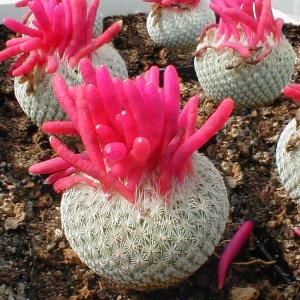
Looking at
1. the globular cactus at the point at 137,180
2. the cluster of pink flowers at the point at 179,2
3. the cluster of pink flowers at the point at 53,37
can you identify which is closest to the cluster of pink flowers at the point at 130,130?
the globular cactus at the point at 137,180

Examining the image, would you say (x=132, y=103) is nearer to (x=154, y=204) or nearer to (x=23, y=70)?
(x=154, y=204)

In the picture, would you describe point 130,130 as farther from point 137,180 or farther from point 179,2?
point 179,2

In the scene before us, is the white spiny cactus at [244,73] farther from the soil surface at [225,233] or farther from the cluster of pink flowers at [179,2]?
the cluster of pink flowers at [179,2]

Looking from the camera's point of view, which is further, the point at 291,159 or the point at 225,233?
the point at 225,233

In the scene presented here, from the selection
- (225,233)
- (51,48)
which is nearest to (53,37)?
(51,48)

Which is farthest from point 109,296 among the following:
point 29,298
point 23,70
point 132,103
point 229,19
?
point 229,19

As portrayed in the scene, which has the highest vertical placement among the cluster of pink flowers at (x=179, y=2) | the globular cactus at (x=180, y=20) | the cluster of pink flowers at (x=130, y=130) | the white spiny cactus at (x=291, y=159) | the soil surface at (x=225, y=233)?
the cluster of pink flowers at (x=130, y=130)

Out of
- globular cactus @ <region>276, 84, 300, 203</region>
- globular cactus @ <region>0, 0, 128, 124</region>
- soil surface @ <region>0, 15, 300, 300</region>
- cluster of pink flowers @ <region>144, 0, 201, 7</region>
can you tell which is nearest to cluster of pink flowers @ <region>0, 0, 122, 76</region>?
globular cactus @ <region>0, 0, 128, 124</region>
